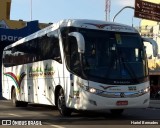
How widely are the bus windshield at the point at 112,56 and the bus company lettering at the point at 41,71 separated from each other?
8.61 ft

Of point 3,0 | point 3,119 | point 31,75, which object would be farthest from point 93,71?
point 3,0

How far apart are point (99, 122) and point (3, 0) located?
165ft

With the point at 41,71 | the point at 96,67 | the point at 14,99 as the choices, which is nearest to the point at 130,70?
the point at 96,67

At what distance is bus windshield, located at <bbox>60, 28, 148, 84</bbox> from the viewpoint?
50.1 feet

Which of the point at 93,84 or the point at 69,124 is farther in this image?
the point at 93,84

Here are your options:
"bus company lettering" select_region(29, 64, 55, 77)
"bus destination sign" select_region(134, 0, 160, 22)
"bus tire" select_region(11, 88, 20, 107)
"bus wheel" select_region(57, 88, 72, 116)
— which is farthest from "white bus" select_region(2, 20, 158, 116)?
"bus destination sign" select_region(134, 0, 160, 22)

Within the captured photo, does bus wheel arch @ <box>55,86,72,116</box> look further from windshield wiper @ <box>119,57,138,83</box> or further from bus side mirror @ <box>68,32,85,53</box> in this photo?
windshield wiper @ <box>119,57,138,83</box>

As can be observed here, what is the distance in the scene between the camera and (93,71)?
599 inches

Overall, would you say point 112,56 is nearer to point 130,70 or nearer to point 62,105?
point 130,70

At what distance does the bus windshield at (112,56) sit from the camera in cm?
1526

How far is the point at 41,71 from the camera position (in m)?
19.4

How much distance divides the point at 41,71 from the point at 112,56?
191 inches

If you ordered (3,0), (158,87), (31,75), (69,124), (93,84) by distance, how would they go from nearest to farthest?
(69,124) < (93,84) < (31,75) < (158,87) < (3,0)

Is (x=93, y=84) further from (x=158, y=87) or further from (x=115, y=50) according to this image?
(x=158, y=87)
